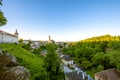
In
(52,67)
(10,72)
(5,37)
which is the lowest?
(52,67)

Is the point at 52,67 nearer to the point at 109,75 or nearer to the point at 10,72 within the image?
the point at 109,75

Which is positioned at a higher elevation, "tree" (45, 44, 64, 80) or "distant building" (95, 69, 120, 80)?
"tree" (45, 44, 64, 80)

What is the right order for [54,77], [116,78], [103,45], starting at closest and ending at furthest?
[54,77] < [116,78] < [103,45]

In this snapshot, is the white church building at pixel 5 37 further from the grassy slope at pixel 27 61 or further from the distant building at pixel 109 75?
the distant building at pixel 109 75

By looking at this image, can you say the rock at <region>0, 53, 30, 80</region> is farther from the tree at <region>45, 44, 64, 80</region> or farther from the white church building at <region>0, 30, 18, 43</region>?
the white church building at <region>0, 30, 18, 43</region>

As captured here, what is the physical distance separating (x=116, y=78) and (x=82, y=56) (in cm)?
3552

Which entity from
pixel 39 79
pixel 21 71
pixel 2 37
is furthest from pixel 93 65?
pixel 21 71

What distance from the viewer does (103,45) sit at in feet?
296

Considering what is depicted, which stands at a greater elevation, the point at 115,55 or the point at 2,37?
the point at 2,37

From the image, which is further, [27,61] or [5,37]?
[5,37]

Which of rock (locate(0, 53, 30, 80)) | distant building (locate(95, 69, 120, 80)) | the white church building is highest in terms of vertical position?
the white church building

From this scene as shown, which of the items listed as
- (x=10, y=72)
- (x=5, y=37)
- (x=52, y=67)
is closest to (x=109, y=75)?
(x=52, y=67)

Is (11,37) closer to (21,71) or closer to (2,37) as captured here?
(2,37)

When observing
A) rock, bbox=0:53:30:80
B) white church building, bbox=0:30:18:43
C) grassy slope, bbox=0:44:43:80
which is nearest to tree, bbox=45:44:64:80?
grassy slope, bbox=0:44:43:80
